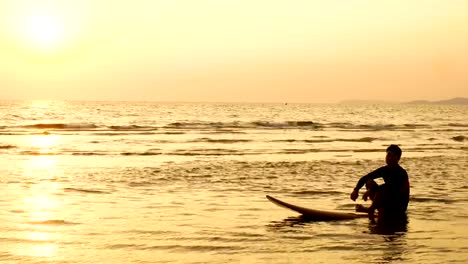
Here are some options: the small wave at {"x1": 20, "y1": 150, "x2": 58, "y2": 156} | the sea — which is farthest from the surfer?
the small wave at {"x1": 20, "y1": 150, "x2": 58, "y2": 156}

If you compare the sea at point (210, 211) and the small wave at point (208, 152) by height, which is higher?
the sea at point (210, 211)

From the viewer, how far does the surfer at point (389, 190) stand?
551 inches

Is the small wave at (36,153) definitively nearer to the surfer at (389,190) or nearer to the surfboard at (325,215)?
the surfboard at (325,215)

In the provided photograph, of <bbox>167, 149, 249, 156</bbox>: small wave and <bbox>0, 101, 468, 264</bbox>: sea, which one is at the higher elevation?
<bbox>0, 101, 468, 264</bbox>: sea

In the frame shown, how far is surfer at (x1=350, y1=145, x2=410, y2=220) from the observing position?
45.9ft

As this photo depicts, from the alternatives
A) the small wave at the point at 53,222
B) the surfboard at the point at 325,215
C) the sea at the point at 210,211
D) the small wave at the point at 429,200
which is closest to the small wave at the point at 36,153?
the sea at the point at 210,211

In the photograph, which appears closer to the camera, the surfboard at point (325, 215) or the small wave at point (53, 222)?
the small wave at point (53, 222)

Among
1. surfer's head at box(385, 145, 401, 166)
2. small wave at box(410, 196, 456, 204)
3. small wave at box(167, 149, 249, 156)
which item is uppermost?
surfer's head at box(385, 145, 401, 166)

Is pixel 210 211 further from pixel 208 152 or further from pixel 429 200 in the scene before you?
pixel 208 152

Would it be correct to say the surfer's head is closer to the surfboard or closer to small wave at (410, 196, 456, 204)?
the surfboard

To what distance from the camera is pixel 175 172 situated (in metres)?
23.4

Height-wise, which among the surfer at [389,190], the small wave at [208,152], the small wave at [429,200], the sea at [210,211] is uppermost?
the surfer at [389,190]

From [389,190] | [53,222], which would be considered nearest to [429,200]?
A: [389,190]

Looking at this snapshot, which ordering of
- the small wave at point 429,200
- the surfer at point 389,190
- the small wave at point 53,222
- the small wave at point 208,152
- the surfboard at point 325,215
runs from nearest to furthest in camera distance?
the small wave at point 53,222 → the surfer at point 389,190 → the surfboard at point 325,215 → the small wave at point 429,200 → the small wave at point 208,152
